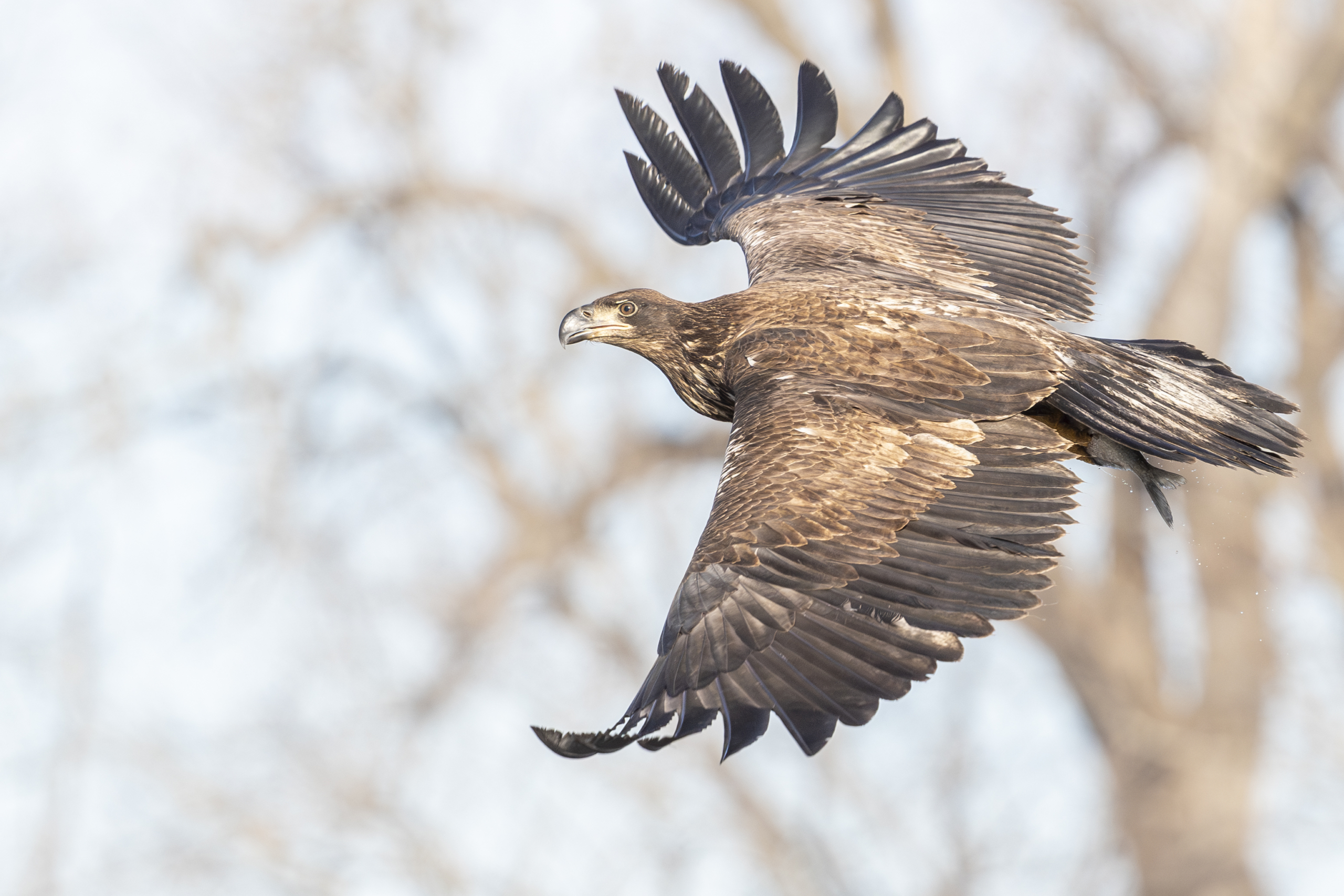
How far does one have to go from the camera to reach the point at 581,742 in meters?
4.70

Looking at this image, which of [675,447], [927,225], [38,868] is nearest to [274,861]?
[38,868]

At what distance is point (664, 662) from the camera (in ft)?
17.6

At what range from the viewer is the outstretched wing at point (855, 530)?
16.7 feet

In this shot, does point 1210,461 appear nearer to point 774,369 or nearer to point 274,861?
point 774,369

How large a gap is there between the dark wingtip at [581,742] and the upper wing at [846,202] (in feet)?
9.27

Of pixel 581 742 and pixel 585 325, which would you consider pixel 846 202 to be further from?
pixel 581 742

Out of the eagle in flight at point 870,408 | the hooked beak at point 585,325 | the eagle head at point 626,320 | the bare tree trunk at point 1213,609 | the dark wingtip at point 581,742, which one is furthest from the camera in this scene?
the bare tree trunk at point 1213,609

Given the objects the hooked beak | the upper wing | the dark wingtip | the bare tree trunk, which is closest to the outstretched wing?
the dark wingtip

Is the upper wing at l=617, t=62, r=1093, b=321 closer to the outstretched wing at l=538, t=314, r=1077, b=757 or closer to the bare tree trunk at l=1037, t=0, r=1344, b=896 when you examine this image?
the outstretched wing at l=538, t=314, r=1077, b=757

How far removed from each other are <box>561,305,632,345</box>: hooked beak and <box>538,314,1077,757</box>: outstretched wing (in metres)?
1.17

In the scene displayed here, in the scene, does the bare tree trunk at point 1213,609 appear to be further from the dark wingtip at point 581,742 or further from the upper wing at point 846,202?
the dark wingtip at point 581,742

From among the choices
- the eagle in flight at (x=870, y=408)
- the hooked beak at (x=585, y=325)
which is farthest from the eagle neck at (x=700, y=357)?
the hooked beak at (x=585, y=325)

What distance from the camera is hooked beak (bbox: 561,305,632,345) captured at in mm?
7387

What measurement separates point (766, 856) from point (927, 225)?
15104 millimetres
